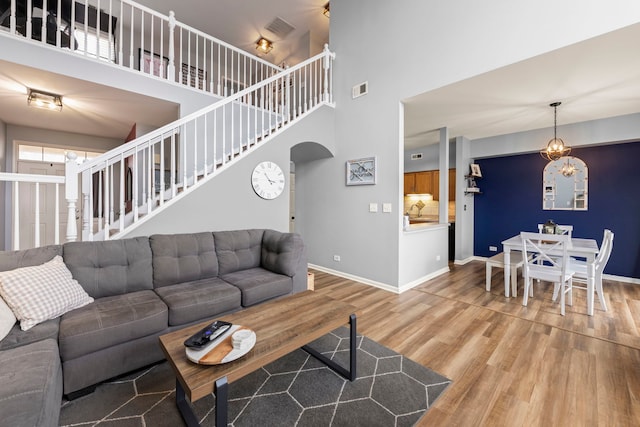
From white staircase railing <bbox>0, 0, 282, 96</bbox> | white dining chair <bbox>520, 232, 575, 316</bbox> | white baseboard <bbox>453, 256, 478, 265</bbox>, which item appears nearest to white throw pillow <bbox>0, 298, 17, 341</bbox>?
white staircase railing <bbox>0, 0, 282, 96</bbox>

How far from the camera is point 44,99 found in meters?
3.31

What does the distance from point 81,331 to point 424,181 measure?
21.9 ft

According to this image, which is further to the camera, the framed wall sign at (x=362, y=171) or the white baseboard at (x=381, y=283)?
the framed wall sign at (x=362, y=171)

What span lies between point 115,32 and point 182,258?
5.68 meters

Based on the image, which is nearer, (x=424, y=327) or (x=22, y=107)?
(x=424, y=327)

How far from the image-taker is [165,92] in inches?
144

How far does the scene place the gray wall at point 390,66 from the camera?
251cm

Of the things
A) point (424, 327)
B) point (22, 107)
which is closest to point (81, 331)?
point (424, 327)

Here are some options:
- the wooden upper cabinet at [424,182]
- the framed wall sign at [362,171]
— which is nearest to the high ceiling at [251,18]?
the framed wall sign at [362,171]

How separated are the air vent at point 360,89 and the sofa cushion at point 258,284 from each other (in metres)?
3.12

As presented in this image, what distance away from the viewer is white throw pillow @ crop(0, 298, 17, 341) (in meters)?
1.43

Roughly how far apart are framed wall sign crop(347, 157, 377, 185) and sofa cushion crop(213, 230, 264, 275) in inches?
71.2

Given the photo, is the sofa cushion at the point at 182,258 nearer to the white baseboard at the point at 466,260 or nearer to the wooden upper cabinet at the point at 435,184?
the white baseboard at the point at 466,260

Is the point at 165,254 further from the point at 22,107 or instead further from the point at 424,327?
the point at 22,107
